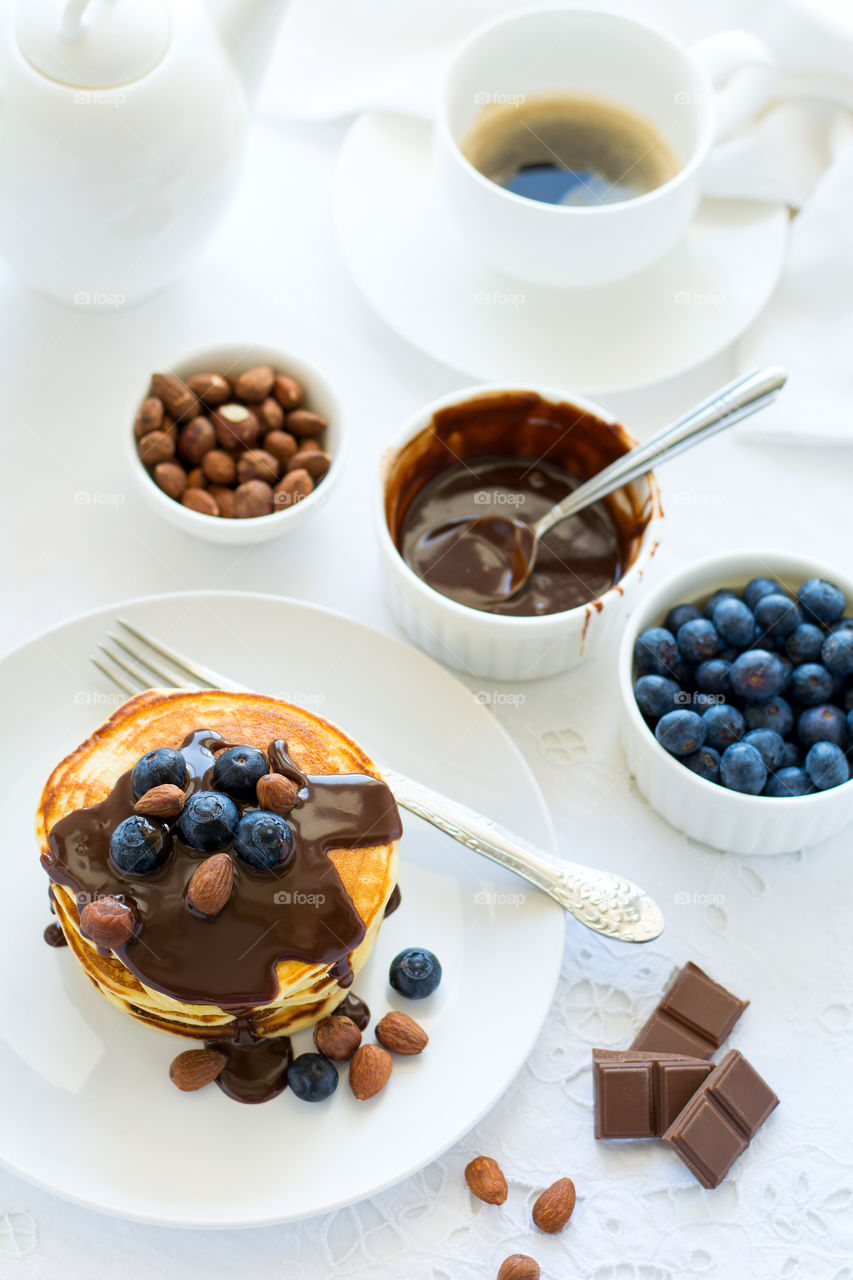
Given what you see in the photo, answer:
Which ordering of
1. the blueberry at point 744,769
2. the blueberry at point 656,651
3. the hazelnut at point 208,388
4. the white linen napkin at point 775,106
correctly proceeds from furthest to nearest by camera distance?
the white linen napkin at point 775,106 → the hazelnut at point 208,388 → the blueberry at point 656,651 → the blueberry at point 744,769

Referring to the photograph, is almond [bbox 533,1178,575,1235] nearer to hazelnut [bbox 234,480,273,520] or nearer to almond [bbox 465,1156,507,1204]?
almond [bbox 465,1156,507,1204]

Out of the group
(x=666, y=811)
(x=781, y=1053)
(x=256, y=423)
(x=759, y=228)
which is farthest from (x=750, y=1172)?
(x=759, y=228)

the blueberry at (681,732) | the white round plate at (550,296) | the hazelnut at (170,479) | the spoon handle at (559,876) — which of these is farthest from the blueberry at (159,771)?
the white round plate at (550,296)

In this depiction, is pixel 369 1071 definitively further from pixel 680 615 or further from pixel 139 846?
pixel 680 615

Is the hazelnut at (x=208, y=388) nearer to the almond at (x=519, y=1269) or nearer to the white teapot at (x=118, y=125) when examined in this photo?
the white teapot at (x=118, y=125)

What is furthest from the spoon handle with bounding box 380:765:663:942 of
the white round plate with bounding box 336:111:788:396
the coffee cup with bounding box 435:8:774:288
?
the coffee cup with bounding box 435:8:774:288

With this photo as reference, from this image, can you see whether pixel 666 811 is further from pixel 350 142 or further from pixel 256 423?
pixel 350 142

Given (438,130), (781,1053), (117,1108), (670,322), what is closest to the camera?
(117,1108)
